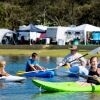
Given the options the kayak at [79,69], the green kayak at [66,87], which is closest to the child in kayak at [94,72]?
the green kayak at [66,87]

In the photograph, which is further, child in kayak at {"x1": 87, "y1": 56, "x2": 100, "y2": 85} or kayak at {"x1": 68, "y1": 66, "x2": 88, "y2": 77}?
kayak at {"x1": 68, "y1": 66, "x2": 88, "y2": 77}

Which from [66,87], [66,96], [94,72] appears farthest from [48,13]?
[66,96]

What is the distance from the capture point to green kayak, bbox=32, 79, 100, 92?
17625 millimetres

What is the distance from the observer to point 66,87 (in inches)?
700

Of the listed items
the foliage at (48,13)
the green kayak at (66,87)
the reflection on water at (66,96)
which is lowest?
the reflection on water at (66,96)

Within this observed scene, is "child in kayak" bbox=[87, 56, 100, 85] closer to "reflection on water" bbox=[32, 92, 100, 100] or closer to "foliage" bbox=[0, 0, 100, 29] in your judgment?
"reflection on water" bbox=[32, 92, 100, 100]

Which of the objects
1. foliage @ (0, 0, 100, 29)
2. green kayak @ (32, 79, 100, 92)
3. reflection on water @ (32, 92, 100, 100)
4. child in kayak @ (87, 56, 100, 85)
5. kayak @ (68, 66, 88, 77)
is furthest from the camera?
foliage @ (0, 0, 100, 29)

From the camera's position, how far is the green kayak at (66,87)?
57.8ft

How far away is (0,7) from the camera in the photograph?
80.4 m

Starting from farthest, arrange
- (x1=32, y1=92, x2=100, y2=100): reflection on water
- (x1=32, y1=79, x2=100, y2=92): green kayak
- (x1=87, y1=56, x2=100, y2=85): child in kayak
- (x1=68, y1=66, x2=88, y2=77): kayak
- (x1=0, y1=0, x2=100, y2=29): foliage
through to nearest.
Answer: (x1=0, y1=0, x2=100, y2=29): foliage < (x1=68, y1=66, x2=88, y2=77): kayak < (x1=87, y1=56, x2=100, y2=85): child in kayak < (x1=32, y1=79, x2=100, y2=92): green kayak < (x1=32, y1=92, x2=100, y2=100): reflection on water

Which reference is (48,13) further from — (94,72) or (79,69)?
(94,72)

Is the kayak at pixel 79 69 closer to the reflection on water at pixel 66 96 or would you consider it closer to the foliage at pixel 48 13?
the reflection on water at pixel 66 96

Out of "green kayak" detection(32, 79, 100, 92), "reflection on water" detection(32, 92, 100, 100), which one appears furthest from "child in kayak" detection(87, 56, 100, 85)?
"reflection on water" detection(32, 92, 100, 100)

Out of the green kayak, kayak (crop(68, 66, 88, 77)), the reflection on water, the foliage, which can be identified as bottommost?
the reflection on water
